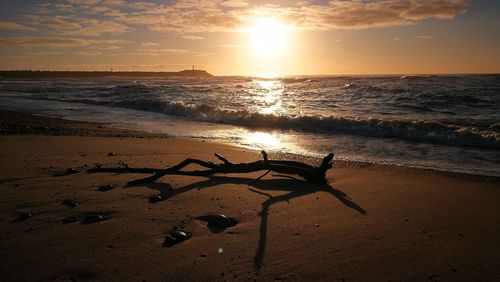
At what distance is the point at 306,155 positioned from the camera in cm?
928

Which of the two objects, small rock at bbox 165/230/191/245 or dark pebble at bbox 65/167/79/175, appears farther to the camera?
dark pebble at bbox 65/167/79/175

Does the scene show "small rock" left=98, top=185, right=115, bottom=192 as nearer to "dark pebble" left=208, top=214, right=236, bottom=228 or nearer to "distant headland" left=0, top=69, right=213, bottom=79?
"dark pebble" left=208, top=214, right=236, bottom=228

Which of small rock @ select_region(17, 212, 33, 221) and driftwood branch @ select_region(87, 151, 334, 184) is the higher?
driftwood branch @ select_region(87, 151, 334, 184)

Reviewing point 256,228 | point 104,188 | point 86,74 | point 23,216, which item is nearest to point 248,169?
point 104,188

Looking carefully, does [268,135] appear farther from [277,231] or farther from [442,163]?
[277,231]

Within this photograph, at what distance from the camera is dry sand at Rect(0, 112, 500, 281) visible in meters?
3.32

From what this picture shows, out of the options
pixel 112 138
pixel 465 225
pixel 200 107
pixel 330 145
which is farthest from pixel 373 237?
pixel 200 107

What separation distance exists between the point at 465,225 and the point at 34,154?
752 centimetres

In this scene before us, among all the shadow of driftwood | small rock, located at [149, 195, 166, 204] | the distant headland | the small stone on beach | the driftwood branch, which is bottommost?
the shadow of driftwood

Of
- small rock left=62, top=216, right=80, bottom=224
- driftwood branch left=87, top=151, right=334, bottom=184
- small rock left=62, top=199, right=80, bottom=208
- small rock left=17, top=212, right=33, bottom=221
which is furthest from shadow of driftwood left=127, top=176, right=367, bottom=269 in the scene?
small rock left=17, top=212, right=33, bottom=221

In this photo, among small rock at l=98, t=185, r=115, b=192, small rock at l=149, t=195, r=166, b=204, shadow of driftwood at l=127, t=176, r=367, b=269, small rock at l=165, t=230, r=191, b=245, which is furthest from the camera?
small rock at l=98, t=185, r=115, b=192

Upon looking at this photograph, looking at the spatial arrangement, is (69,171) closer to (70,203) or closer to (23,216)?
(70,203)

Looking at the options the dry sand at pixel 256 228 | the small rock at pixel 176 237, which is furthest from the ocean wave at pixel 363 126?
the small rock at pixel 176 237

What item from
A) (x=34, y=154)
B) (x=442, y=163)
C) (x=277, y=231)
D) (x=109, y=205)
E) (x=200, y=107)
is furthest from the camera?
(x=200, y=107)
